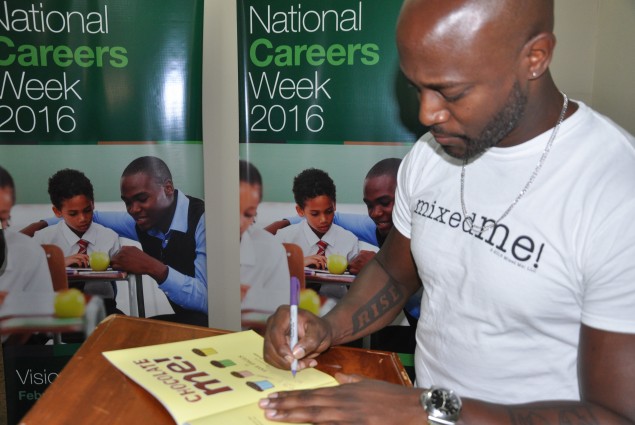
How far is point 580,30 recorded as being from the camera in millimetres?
2705

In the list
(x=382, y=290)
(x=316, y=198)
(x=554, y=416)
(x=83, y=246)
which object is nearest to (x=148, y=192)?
(x=83, y=246)

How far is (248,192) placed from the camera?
277cm

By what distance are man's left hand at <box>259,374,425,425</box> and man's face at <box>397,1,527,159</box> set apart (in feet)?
1.63

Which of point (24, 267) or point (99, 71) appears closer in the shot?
point (99, 71)

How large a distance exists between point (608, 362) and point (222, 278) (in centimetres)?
240

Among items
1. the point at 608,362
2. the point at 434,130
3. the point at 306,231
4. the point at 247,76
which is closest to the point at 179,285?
the point at 306,231

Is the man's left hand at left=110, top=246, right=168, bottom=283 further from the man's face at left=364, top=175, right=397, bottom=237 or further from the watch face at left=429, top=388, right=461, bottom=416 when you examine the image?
the watch face at left=429, top=388, right=461, bottom=416

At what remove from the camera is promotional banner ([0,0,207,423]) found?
2576 mm

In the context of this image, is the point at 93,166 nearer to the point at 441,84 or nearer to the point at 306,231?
the point at 306,231

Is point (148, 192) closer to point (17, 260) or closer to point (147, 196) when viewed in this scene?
point (147, 196)

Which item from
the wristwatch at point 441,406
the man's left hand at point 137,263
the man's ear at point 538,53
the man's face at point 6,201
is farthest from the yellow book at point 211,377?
the man's face at point 6,201

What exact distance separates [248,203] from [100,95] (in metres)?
0.80

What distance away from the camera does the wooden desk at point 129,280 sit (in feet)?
9.10

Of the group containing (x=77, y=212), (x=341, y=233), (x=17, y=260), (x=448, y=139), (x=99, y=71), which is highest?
(x=99, y=71)
